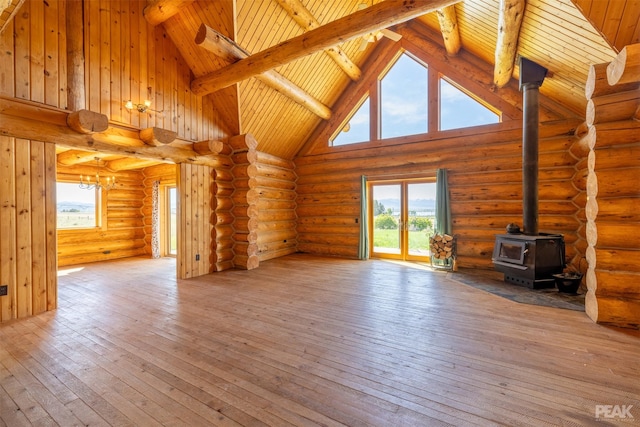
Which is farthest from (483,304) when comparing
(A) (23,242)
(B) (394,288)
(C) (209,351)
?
(A) (23,242)

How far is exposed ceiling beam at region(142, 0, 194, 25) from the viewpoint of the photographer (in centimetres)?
470

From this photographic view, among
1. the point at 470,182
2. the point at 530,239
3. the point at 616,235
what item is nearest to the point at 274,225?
the point at 470,182

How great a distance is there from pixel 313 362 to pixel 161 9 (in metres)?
6.15

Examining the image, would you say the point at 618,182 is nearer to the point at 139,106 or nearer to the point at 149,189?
the point at 139,106

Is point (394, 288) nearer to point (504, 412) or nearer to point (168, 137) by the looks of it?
point (504, 412)

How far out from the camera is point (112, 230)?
8.17m

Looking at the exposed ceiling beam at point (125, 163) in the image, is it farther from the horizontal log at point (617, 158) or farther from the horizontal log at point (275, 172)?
the horizontal log at point (617, 158)

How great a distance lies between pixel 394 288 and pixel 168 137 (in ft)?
15.4

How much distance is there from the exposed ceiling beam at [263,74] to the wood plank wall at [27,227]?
2.79 meters

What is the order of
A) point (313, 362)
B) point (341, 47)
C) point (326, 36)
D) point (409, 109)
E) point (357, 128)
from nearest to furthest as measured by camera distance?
point (313, 362) → point (326, 36) → point (341, 47) → point (409, 109) → point (357, 128)

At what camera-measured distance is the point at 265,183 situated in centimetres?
777

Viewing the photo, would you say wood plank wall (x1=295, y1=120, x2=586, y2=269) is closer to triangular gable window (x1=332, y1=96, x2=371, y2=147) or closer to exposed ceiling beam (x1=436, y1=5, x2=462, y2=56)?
triangular gable window (x1=332, y1=96, x2=371, y2=147)

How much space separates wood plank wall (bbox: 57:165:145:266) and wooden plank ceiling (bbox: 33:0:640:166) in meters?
4.71

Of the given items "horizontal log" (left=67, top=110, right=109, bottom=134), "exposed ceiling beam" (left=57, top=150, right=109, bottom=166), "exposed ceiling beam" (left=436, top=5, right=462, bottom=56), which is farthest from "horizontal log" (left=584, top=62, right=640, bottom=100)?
"exposed ceiling beam" (left=57, top=150, right=109, bottom=166)
